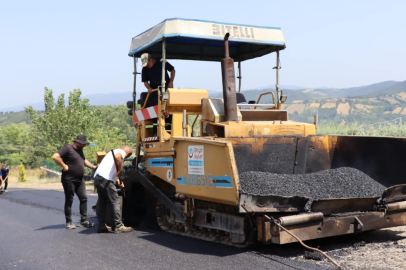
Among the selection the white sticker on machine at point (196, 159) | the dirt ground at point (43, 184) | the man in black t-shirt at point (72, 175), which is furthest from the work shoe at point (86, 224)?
the dirt ground at point (43, 184)

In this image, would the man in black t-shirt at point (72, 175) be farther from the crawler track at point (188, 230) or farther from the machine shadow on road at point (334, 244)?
the machine shadow on road at point (334, 244)

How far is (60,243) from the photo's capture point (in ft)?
21.5

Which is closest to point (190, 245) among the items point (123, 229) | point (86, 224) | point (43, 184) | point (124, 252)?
point (124, 252)

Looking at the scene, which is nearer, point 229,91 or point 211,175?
point 211,175

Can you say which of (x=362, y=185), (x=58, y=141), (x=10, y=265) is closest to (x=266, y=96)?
(x=362, y=185)

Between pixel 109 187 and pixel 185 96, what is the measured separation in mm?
1875

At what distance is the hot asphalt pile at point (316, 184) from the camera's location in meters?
5.38

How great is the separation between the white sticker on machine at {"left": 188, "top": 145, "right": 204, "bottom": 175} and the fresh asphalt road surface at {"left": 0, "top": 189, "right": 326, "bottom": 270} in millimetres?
979

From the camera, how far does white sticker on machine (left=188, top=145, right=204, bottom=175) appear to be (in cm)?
563

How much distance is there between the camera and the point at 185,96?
7.04 m

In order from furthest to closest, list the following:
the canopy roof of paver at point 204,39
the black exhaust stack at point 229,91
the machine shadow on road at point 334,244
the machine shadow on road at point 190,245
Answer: the canopy roof of paver at point 204,39 < the black exhaust stack at point 229,91 < the machine shadow on road at point 190,245 < the machine shadow on road at point 334,244

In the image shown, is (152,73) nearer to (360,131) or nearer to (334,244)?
(334,244)

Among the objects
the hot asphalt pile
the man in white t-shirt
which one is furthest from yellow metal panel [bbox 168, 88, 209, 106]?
the hot asphalt pile

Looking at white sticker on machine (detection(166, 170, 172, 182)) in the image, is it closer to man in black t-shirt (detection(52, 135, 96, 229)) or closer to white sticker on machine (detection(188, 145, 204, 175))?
white sticker on machine (detection(188, 145, 204, 175))
